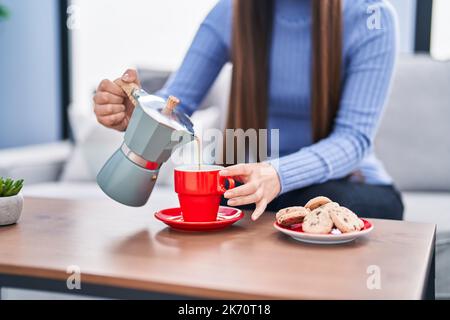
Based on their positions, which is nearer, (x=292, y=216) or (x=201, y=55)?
(x=292, y=216)

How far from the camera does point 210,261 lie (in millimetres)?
778

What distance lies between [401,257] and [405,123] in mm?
1332

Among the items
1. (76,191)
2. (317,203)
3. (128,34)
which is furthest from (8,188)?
(128,34)

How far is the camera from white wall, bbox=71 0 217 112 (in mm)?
2785

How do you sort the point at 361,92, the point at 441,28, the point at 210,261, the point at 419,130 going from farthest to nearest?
the point at 441,28 → the point at 419,130 → the point at 361,92 → the point at 210,261

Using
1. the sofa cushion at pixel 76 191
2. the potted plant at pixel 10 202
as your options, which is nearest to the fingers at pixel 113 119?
the potted plant at pixel 10 202

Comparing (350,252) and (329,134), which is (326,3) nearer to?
(329,134)

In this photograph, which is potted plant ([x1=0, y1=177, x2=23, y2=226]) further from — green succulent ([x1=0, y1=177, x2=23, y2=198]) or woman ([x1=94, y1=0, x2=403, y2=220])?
woman ([x1=94, y1=0, x2=403, y2=220])

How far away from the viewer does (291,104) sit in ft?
4.77

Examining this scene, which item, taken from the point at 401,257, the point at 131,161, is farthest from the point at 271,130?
the point at 401,257

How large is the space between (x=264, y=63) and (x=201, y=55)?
16cm

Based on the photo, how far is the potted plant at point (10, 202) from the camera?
976mm

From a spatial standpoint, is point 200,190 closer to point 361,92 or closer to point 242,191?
point 242,191

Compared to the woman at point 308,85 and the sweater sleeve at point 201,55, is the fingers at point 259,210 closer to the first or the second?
the woman at point 308,85
